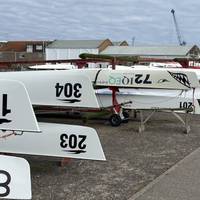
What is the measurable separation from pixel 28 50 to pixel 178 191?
101m

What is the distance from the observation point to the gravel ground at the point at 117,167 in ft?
21.3

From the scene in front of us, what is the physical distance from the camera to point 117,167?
8.00m

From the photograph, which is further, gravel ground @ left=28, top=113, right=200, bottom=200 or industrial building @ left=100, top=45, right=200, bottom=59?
industrial building @ left=100, top=45, right=200, bottom=59

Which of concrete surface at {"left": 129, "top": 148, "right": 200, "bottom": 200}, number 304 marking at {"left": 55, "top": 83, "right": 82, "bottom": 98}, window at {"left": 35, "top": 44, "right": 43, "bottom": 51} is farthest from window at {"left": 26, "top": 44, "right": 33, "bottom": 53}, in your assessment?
concrete surface at {"left": 129, "top": 148, "right": 200, "bottom": 200}

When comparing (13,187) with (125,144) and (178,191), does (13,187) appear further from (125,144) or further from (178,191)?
(125,144)

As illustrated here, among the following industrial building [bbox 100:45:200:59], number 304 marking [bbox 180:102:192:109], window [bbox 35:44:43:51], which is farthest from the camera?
window [bbox 35:44:43:51]

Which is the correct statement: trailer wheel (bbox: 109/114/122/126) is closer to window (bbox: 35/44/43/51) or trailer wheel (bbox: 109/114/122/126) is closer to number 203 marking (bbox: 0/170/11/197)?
number 203 marking (bbox: 0/170/11/197)

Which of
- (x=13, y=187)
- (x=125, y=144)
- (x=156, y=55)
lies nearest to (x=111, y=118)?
(x=125, y=144)

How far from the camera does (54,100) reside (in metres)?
9.00

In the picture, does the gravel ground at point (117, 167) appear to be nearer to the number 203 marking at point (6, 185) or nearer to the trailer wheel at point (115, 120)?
the trailer wheel at point (115, 120)

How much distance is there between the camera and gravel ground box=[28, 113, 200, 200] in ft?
21.3

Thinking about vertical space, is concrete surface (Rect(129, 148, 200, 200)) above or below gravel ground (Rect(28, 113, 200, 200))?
above

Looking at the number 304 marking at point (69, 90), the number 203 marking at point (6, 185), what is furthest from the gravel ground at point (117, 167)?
the number 203 marking at point (6, 185)

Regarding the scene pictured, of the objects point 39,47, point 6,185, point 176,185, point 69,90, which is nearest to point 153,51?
point 39,47
